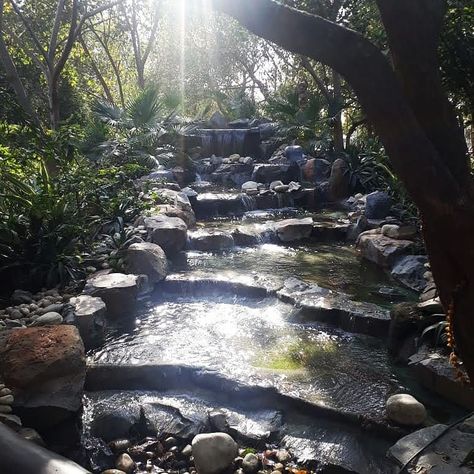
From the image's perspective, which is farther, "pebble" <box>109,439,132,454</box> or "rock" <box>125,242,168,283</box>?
"rock" <box>125,242,168,283</box>

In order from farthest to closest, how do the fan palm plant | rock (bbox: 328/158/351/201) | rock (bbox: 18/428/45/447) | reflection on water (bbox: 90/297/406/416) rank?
rock (bbox: 328/158/351/201), the fan palm plant, reflection on water (bbox: 90/297/406/416), rock (bbox: 18/428/45/447)

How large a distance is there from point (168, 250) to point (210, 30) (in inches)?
878

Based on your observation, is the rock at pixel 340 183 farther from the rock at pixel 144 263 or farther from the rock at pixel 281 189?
the rock at pixel 144 263

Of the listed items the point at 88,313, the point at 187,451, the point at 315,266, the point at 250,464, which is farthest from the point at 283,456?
the point at 315,266

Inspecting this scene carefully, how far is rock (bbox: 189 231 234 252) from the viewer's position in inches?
308

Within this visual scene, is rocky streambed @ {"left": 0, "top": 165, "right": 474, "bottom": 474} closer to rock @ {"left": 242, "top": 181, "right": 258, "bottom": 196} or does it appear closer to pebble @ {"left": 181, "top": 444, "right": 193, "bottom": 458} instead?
pebble @ {"left": 181, "top": 444, "right": 193, "bottom": 458}

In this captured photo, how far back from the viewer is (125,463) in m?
2.97

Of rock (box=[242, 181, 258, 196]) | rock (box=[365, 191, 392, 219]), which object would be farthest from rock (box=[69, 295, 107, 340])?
rock (box=[242, 181, 258, 196])

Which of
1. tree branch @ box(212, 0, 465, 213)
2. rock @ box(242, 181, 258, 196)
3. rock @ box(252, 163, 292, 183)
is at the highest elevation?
tree branch @ box(212, 0, 465, 213)

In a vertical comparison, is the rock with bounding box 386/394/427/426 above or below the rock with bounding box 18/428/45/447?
above

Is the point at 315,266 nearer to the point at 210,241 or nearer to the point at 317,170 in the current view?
the point at 210,241

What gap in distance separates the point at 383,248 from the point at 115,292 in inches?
153

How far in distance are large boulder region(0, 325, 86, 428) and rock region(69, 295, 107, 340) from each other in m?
1.05

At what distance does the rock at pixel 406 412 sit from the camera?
320 cm
